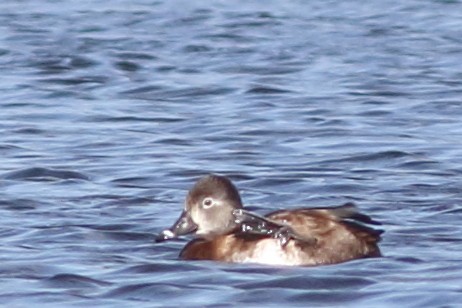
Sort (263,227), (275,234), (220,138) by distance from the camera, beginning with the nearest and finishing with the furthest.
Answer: (275,234)
(263,227)
(220,138)

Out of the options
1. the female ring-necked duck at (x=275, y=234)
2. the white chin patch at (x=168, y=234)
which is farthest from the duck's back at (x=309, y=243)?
the white chin patch at (x=168, y=234)

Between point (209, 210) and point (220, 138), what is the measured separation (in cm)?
468

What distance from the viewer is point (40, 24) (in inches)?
873

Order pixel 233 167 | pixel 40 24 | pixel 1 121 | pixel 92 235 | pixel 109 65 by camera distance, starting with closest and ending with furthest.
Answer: pixel 92 235 → pixel 233 167 → pixel 1 121 → pixel 109 65 → pixel 40 24

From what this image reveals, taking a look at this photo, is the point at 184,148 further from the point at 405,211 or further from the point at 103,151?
the point at 405,211

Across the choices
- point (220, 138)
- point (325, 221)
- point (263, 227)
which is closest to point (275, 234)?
point (263, 227)

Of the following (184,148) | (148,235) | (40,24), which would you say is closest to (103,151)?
(184,148)

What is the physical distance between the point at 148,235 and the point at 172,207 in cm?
97

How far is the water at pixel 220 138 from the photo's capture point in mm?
9789

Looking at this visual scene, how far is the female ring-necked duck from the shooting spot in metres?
10.1

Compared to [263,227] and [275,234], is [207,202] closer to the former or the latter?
[263,227]

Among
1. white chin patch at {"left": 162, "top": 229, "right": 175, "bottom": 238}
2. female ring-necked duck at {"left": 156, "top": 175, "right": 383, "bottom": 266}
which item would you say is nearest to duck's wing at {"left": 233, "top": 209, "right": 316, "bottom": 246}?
female ring-necked duck at {"left": 156, "top": 175, "right": 383, "bottom": 266}

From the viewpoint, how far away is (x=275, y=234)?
10016 millimetres

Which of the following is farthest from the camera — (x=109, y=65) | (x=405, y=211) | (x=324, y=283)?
(x=109, y=65)
